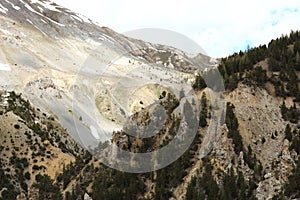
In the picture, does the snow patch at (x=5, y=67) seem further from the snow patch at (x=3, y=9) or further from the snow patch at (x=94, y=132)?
the snow patch at (x=3, y=9)

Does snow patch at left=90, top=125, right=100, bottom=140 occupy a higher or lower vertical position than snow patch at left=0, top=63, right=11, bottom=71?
lower

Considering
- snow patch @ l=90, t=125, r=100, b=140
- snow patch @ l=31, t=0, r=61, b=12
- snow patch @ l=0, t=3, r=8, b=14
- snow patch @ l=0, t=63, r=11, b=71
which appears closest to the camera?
snow patch @ l=90, t=125, r=100, b=140

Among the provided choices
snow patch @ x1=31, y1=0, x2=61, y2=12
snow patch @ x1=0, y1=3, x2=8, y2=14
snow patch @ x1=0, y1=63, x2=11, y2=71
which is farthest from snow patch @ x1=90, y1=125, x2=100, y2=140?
snow patch @ x1=31, y1=0, x2=61, y2=12

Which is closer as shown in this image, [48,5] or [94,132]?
[94,132]

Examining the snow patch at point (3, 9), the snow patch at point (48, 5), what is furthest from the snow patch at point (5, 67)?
the snow patch at point (48, 5)

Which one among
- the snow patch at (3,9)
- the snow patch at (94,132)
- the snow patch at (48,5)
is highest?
the snow patch at (48,5)

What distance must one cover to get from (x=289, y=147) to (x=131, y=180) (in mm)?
12095

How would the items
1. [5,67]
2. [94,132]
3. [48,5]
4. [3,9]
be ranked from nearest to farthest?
[94,132] < [5,67] < [3,9] < [48,5]

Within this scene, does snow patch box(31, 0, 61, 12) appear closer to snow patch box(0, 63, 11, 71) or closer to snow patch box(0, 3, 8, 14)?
snow patch box(0, 3, 8, 14)

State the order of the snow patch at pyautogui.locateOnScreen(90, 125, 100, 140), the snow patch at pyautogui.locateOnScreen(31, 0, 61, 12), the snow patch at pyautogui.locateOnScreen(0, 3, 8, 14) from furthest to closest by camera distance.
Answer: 1. the snow patch at pyautogui.locateOnScreen(31, 0, 61, 12)
2. the snow patch at pyautogui.locateOnScreen(0, 3, 8, 14)
3. the snow patch at pyautogui.locateOnScreen(90, 125, 100, 140)

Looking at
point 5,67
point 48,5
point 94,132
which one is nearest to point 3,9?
point 48,5

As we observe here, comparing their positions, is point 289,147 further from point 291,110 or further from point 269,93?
point 269,93

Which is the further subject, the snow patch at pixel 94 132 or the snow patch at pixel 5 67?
the snow patch at pixel 5 67

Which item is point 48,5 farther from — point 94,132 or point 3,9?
point 94,132
